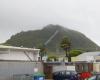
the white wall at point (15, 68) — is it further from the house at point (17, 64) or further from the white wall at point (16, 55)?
the white wall at point (16, 55)

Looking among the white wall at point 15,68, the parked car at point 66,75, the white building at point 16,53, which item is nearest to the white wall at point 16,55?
the white building at point 16,53

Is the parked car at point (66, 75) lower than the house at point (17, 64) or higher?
lower

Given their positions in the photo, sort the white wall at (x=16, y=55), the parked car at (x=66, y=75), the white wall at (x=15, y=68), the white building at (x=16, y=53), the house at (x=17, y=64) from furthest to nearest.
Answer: the white wall at (x=16, y=55), the white building at (x=16, y=53), the parked car at (x=66, y=75), the house at (x=17, y=64), the white wall at (x=15, y=68)

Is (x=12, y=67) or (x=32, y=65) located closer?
(x=12, y=67)

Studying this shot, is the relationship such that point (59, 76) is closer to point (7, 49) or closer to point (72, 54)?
point (7, 49)

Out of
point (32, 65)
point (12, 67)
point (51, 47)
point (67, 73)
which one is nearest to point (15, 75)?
point (12, 67)

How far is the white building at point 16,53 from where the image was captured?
43000 mm

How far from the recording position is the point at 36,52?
162ft

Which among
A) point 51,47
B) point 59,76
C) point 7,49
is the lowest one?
point 59,76

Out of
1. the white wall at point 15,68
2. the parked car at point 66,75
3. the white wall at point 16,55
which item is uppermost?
the white wall at point 16,55

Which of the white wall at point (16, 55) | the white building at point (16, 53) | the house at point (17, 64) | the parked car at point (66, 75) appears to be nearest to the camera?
the house at point (17, 64)

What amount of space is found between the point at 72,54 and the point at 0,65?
66.3 meters

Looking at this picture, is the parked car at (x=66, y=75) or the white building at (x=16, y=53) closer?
the parked car at (x=66, y=75)

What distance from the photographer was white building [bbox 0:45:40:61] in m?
43.0
